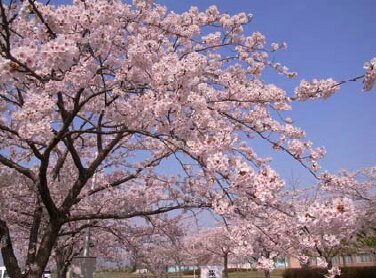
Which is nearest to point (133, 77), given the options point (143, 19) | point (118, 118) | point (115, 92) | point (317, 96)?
point (115, 92)

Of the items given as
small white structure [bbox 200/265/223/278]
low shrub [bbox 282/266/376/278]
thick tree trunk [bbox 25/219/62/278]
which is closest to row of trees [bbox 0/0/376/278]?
thick tree trunk [bbox 25/219/62/278]

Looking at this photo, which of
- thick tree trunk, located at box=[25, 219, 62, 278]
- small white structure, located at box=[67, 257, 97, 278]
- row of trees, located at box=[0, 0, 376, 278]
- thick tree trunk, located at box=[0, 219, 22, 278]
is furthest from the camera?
small white structure, located at box=[67, 257, 97, 278]

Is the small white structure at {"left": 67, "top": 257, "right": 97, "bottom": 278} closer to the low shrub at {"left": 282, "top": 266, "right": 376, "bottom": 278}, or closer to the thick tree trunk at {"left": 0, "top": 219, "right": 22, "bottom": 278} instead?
the thick tree trunk at {"left": 0, "top": 219, "right": 22, "bottom": 278}

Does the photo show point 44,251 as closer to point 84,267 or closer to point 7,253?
point 7,253

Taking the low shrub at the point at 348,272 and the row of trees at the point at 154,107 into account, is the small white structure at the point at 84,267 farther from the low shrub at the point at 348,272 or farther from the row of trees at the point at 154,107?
the low shrub at the point at 348,272

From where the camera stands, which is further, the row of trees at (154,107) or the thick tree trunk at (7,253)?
the thick tree trunk at (7,253)

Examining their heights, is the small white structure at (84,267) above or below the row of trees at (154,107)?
below

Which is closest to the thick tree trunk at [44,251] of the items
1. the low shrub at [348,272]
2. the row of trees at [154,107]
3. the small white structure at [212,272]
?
the row of trees at [154,107]

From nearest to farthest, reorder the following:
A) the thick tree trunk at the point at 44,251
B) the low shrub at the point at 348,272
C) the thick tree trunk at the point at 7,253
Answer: the thick tree trunk at the point at 44,251, the thick tree trunk at the point at 7,253, the low shrub at the point at 348,272

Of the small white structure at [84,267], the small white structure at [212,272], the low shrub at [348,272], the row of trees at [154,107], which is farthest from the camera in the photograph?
the low shrub at [348,272]

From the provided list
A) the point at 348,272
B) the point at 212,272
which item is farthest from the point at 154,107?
the point at 348,272

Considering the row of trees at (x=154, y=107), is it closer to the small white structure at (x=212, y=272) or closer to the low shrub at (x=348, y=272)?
the small white structure at (x=212, y=272)

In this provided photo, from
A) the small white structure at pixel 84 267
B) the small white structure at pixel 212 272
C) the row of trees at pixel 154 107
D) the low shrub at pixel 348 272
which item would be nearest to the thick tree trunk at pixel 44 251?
the row of trees at pixel 154 107

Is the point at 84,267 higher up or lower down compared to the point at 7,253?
lower down
